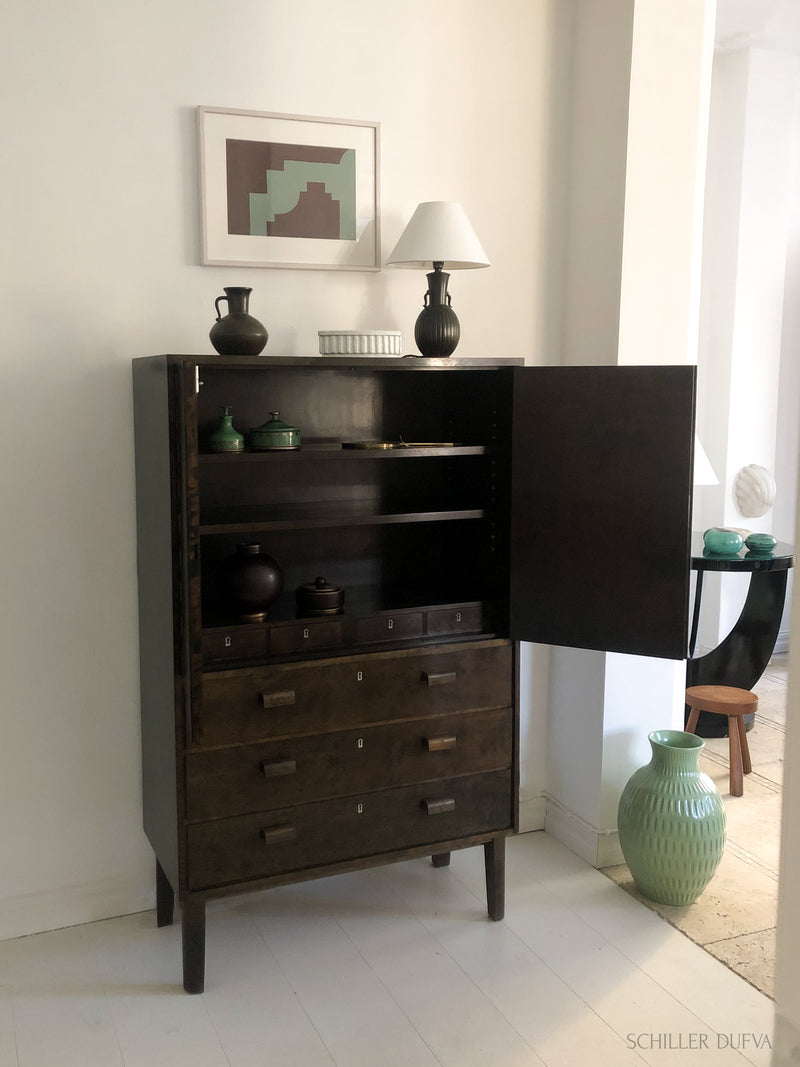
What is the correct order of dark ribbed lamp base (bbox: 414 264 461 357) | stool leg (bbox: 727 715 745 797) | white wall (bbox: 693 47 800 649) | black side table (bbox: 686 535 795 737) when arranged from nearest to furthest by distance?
dark ribbed lamp base (bbox: 414 264 461 357) → stool leg (bbox: 727 715 745 797) → black side table (bbox: 686 535 795 737) → white wall (bbox: 693 47 800 649)

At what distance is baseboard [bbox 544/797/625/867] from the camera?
312cm

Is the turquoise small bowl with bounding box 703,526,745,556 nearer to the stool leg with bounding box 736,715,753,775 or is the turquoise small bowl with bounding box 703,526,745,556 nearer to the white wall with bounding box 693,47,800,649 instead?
the stool leg with bounding box 736,715,753,775

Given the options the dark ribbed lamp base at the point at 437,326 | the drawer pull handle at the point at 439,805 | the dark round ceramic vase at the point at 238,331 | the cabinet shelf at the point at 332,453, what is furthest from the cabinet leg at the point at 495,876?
the dark round ceramic vase at the point at 238,331

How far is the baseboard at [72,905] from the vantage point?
8.87ft

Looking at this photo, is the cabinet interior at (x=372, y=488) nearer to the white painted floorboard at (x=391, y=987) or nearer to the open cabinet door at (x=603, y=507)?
the open cabinet door at (x=603, y=507)

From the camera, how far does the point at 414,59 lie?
113 inches

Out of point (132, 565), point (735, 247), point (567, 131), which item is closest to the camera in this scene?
point (132, 565)

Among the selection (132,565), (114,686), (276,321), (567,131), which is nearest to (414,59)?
(567,131)

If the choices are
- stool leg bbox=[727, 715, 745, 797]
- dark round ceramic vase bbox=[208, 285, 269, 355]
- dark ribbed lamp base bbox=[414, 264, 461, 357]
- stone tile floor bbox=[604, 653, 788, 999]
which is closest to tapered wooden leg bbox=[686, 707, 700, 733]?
stone tile floor bbox=[604, 653, 788, 999]

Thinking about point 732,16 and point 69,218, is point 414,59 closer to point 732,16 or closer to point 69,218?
point 69,218

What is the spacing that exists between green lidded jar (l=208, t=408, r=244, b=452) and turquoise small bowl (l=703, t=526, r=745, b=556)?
6.64ft

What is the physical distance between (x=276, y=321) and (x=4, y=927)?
1789mm

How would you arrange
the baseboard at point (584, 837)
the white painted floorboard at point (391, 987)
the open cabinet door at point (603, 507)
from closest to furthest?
the white painted floorboard at point (391, 987) < the open cabinet door at point (603, 507) < the baseboard at point (584, 837)

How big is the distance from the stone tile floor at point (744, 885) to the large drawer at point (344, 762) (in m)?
0.70
